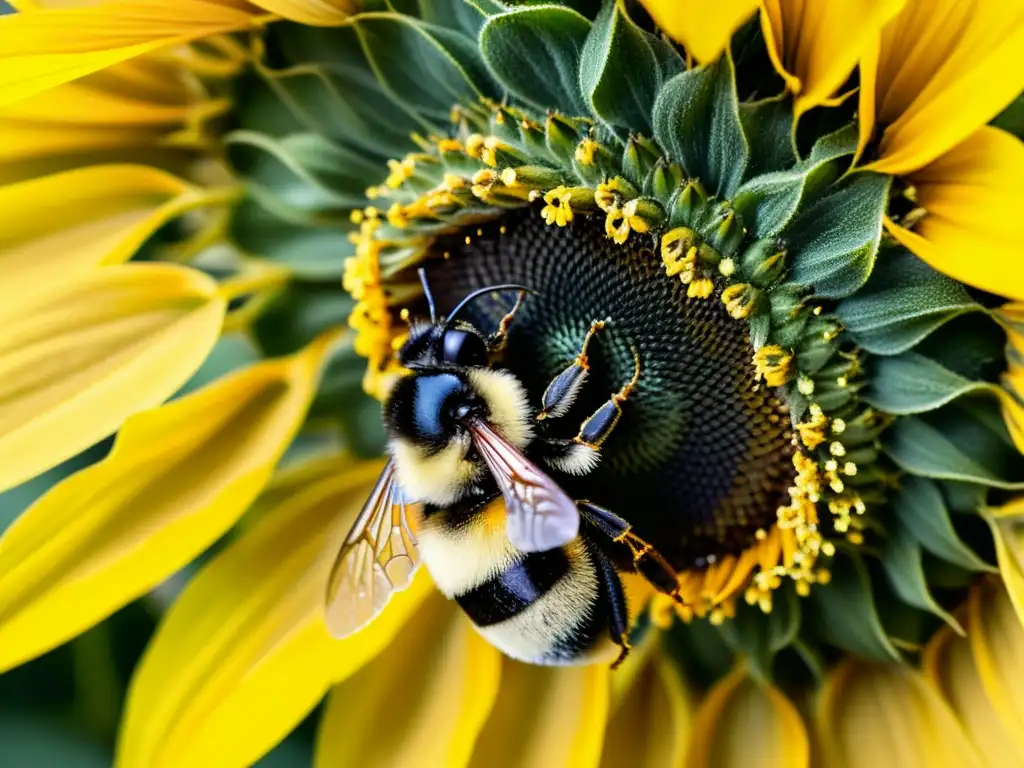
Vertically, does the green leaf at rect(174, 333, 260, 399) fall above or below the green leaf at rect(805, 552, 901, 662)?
below

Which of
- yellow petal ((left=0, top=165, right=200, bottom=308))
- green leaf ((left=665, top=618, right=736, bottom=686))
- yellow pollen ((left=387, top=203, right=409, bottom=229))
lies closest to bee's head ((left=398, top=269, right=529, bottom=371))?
yellow pollen ((left=387, top=203, right=409, bottom=229))

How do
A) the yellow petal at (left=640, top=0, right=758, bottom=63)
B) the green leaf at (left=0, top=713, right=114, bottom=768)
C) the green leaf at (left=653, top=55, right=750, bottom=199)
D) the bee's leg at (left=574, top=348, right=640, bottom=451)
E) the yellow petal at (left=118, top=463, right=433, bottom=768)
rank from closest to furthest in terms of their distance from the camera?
the yellow petal at (left=640, top=0, right=758, bottom=63) < the green leaf at (left=653, top=55, right=750, bottom=199) < the bee's leg at (left=574, top=348, right=640, bottom=451) < the yellow petal at (left=118, top=463, right=433, bottom=768) < the green leaf at (left=0, top=713, right=114, bottom=768)

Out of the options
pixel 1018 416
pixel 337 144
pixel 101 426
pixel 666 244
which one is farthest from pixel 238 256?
pixel 1018 416

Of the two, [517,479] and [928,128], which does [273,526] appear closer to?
[517,479]

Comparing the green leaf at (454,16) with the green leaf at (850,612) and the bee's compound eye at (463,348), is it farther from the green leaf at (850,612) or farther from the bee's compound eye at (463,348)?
the green leaf at (850,612)

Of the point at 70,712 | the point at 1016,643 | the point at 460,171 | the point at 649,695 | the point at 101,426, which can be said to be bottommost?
the point at 70,712

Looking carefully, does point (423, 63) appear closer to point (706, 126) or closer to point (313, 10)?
point (313, 10)

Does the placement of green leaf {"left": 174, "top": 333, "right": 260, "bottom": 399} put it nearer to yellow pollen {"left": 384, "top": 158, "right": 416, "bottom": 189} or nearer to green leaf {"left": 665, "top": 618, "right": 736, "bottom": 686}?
yellow pollen {"left": 384, "top": 158, "right": 416, "bottom": 189}
